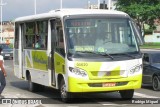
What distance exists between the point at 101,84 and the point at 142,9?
233 ft

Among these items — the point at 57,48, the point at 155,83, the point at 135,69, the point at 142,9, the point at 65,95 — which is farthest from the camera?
the point at 142,9

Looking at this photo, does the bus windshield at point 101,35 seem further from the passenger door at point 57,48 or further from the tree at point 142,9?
the tree at point 142,9

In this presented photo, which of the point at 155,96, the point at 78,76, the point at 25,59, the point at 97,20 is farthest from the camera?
the point at 25,59

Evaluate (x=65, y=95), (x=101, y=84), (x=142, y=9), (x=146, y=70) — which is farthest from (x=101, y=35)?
(x=142, y=9)

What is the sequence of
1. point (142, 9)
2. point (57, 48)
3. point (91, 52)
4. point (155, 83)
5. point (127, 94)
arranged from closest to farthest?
point (91, 52) → point (57, 48) → point (127, 94) → point (155, 83) → point (142, 9)

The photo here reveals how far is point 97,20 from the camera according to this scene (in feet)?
44.6

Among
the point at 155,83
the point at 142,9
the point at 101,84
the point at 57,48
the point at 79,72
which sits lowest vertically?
the point at 142,9

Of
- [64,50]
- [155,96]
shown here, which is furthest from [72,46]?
[155,96]

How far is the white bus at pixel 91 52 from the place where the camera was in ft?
41.9

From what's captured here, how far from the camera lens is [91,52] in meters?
13.0

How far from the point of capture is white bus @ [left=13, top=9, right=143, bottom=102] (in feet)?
41.9

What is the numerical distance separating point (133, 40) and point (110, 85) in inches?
61.4

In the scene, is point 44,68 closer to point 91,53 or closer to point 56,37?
point 56,37

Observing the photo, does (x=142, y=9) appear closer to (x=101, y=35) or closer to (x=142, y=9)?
(x=142, y=9)
